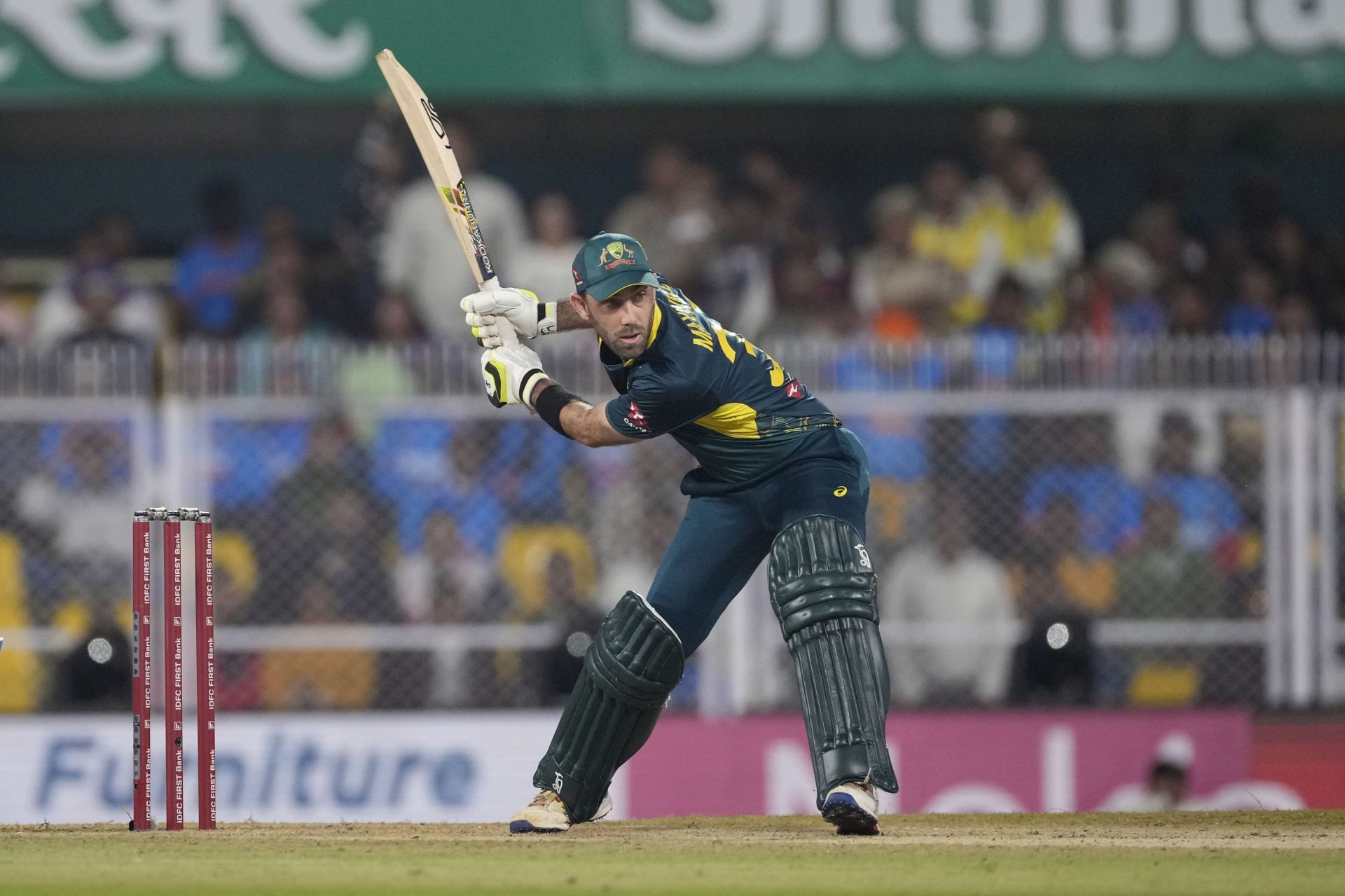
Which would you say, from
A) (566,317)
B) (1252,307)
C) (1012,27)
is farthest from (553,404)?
(1252,307)

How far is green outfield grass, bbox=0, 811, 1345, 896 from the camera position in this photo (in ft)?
19.6

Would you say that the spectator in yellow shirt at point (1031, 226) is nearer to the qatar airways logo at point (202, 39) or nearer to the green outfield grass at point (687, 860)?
the qatar airways logo at point (202, 39)

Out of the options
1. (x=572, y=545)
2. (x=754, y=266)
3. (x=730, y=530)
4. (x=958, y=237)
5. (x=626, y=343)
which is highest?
(x=958, y=237)

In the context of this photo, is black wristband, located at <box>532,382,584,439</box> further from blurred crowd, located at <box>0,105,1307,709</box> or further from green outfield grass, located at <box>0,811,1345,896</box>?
blurred crowd, located at <box>0,105,1307,709</box>

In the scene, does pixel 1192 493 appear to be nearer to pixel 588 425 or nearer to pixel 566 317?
pixel 566 317

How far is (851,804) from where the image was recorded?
693 centimetres

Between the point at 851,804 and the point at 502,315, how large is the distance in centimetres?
217

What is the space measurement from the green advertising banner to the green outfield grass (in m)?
6.54

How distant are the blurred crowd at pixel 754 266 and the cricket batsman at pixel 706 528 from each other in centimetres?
558

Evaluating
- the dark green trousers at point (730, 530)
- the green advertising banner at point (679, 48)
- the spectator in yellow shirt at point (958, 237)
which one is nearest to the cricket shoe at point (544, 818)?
the dark green trousers at point (730, 530)

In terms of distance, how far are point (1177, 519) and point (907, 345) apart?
173 centimetres

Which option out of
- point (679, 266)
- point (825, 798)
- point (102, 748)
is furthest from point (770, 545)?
point (679, 266)

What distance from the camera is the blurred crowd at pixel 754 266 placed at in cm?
1331

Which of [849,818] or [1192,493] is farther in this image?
[1192,493]
